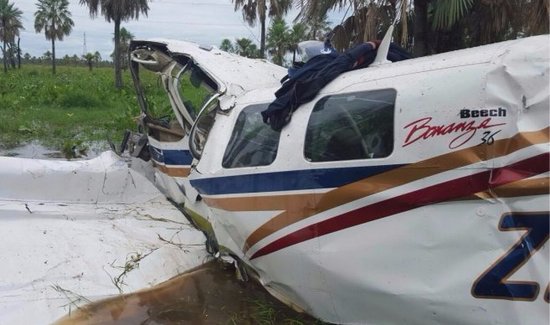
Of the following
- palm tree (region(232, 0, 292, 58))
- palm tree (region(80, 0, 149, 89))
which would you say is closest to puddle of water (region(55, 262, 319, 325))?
palm tree (region(232, 0, 292, 58))

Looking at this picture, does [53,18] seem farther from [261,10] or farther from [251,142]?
[251,142]

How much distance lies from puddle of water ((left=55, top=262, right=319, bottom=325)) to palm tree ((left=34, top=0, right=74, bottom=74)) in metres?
62.1

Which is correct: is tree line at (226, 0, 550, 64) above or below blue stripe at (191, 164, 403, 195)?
above

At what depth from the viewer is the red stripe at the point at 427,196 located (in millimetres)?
2501

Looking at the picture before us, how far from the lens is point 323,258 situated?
3316 mm

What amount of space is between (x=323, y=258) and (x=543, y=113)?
151cm

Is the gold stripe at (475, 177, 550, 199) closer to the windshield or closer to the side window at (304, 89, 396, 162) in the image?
the side window at (304, 89, 396, 162)

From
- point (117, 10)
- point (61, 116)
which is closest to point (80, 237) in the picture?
point (61, 116)

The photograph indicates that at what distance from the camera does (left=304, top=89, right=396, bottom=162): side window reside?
3.06m

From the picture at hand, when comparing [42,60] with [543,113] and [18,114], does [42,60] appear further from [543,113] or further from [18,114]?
[543,113]

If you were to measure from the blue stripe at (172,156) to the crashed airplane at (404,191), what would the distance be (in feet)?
4.44

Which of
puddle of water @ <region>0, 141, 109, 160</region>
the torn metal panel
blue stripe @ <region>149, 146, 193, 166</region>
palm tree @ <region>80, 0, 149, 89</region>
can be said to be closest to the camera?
the torn metal panel

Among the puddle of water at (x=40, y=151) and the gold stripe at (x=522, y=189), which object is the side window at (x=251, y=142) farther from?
the puddle of water at (x=40, y=151)

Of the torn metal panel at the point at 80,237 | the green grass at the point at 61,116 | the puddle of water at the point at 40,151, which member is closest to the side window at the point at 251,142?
the torn metal panel at the point at 80,237
